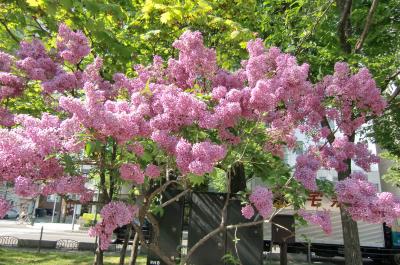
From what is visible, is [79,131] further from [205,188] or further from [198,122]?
[205,188]

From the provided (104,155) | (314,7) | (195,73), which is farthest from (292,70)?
(314,7)

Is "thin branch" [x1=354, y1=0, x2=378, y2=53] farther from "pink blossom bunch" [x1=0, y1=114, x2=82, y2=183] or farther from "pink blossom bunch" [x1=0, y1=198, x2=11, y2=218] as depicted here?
"pink blossom bunch" [x1=0, y1=198, x2=11, y2=218]

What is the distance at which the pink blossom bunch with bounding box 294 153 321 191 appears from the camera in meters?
4.55

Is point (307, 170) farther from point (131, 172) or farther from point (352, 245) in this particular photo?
point (352, 245)

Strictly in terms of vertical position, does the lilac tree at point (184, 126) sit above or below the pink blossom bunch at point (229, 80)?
below

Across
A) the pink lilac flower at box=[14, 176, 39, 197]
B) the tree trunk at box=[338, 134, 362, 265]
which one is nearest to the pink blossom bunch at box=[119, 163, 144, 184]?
the pink lilac flower at box=[14, 176, 39, 197]

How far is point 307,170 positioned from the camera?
460 cm

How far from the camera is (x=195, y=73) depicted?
5016mm

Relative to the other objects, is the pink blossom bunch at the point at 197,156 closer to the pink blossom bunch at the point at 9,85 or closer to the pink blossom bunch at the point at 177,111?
the pink blossom bunch at the point at 177,111

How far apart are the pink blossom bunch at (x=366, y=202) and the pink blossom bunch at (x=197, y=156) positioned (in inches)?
65.4

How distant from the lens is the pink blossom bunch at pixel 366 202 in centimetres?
418

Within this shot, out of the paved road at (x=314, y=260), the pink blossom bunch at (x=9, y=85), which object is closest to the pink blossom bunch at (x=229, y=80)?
the pink blossom bunch at (x=9, y=85)

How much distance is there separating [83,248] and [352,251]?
1368cm

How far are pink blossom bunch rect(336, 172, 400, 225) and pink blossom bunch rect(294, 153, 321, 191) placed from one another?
12.0 inches
